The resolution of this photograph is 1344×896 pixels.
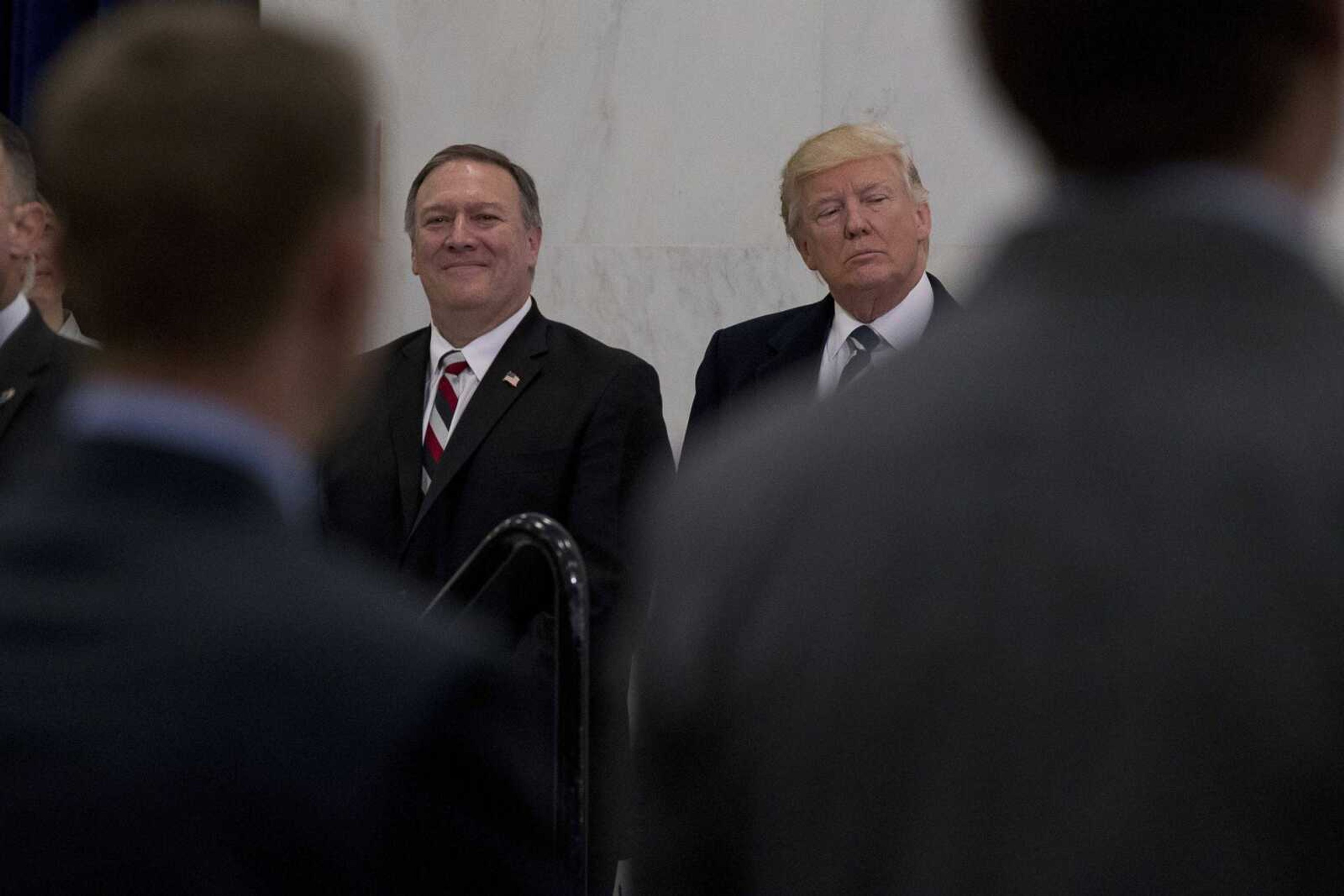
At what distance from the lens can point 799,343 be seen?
4.34 m

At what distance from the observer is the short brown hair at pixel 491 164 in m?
4.56

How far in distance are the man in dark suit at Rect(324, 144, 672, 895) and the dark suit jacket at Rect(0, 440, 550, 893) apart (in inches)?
108

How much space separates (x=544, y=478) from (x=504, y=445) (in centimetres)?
12

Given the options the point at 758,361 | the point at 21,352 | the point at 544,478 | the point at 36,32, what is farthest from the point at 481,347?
the point at 36,32

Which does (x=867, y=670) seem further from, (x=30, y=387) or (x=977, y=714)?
(x=30, y=387)

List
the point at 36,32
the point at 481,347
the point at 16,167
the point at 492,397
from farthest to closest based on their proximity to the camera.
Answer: the point at 36,32
the point at 481,347
the point at 492,397
the point at 16,167

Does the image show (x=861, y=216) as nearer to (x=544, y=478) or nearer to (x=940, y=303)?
(x=940, y=303)

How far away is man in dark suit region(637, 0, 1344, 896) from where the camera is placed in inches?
37.5

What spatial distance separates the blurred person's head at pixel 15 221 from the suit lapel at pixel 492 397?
103cm

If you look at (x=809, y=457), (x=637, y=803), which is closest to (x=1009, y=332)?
(x=809, y=457)

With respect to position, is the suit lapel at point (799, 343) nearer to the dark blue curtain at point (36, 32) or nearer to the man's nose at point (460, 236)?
the man's nose at point (460, 236)

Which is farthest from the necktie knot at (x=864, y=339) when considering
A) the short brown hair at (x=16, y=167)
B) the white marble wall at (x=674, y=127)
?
the short brown hair at (x=16, y=167)

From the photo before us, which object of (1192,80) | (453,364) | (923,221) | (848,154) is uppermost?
(848,154)

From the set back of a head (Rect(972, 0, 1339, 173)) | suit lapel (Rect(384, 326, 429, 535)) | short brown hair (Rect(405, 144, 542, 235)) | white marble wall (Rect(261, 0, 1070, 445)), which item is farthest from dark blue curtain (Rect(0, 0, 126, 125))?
back of a head (Rect(972, 0, 1339, 173))
